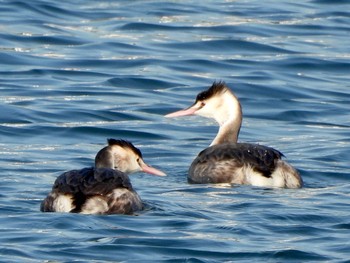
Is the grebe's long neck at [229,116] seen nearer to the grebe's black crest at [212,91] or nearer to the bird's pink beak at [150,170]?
the grebe's black crest at [212,91]

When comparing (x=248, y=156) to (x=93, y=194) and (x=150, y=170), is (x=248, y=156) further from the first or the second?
(x=93, y=194)

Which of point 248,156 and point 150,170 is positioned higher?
point 248,156

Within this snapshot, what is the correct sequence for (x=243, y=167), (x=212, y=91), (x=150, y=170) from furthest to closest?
(x=212, y=91)
(x=150, y=170)
(x=243, y=167)

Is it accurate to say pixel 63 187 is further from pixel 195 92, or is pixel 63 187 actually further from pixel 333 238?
pixel 195 92

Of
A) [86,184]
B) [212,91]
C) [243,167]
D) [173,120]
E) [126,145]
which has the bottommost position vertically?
[173,120]

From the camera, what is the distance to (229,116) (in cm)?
1270

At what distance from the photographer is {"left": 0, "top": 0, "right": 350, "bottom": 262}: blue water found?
28.8 feet

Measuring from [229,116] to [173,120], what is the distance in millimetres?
1693

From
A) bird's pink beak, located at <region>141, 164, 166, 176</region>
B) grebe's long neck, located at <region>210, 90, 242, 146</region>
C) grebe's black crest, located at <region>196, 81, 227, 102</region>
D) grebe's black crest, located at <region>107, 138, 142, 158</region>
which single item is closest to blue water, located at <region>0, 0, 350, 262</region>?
bird's pink beak, located at <region>141, 164, 166, 176</region>

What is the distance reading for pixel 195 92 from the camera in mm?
15664

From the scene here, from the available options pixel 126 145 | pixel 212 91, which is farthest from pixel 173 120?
pixel 126 145

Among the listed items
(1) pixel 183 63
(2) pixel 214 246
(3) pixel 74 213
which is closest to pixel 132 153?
(3) pixel 74 213

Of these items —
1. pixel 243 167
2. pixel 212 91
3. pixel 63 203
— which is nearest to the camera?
pixel 63 203

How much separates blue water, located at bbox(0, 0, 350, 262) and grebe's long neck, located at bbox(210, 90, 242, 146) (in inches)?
16.0
